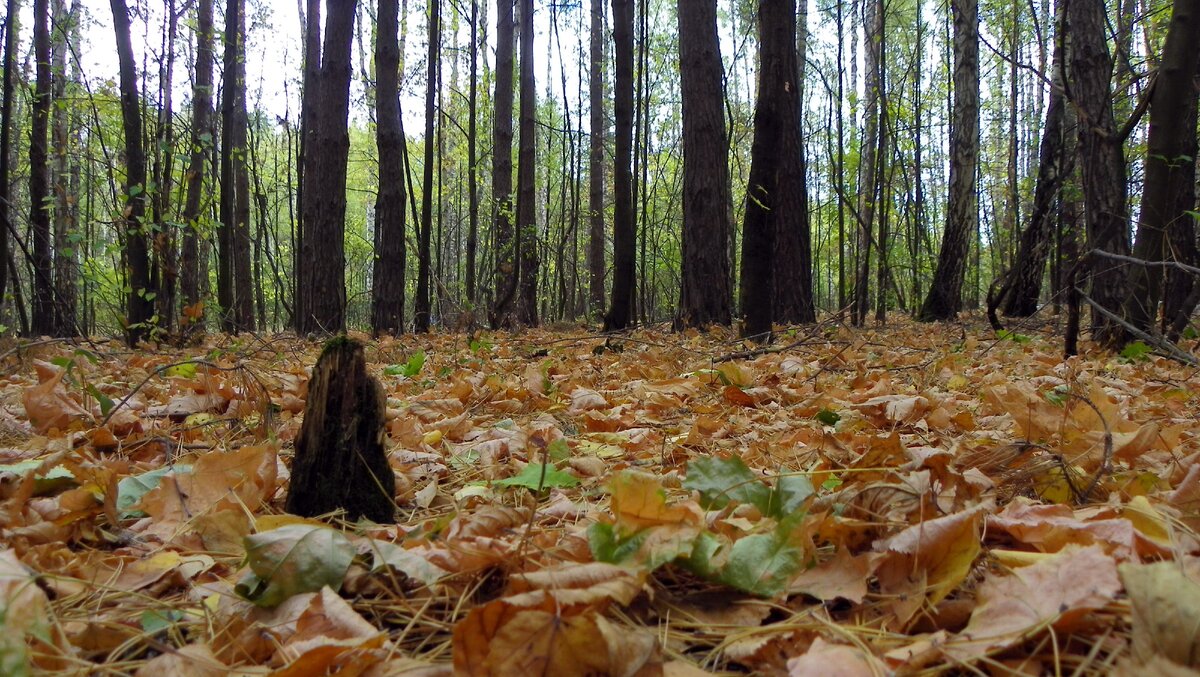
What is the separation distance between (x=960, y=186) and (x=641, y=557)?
33.6 feet

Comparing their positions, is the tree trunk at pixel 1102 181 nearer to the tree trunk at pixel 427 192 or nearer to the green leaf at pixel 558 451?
the green leaf at pixel 558 451

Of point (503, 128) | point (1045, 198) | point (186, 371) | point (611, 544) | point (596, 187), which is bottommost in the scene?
point (611, 544)

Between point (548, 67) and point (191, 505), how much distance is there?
2740cm

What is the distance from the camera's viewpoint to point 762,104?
520 cm

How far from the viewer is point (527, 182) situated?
11.1 m

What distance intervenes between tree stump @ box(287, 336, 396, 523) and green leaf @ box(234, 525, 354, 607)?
16.7 inches

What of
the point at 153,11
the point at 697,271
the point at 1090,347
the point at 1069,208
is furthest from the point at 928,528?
the point at 1069,208

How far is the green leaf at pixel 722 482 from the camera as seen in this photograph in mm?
1310

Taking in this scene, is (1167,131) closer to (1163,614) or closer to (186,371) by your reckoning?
(1163,614)

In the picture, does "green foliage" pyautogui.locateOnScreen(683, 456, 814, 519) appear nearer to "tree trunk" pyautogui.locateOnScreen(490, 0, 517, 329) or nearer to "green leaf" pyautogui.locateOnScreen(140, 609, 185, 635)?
"green leaf" pyautogui.locateOnScreen(140, 609, 185, 635)

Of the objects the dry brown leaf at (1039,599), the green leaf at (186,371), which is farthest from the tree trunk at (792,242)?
the dry brown leaf at (1039,599)

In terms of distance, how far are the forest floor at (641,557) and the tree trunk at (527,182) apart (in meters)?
7.86

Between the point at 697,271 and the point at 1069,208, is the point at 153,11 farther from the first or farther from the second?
the point at 1069,208

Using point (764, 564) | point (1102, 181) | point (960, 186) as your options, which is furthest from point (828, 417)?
point (960, 186)
